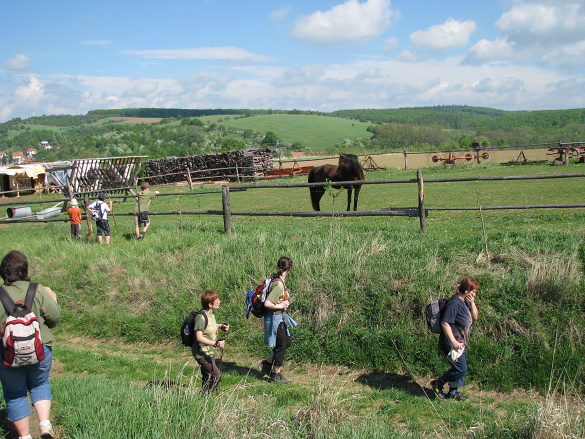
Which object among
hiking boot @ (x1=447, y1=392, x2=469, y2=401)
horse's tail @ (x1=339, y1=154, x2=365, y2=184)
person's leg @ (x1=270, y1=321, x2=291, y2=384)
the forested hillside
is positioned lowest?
hiking boot @ (x1=447, y1=392, x2=469, y2=401)

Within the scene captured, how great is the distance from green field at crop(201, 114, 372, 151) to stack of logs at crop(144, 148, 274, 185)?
153 ft

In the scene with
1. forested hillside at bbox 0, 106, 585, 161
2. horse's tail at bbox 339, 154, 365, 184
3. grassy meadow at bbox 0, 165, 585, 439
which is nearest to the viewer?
grassy meadow at bbox 0, 165, 585, 439

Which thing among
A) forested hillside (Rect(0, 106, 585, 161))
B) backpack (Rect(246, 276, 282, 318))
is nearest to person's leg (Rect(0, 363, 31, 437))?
backpack (Rect(246, 276, 282, 318))

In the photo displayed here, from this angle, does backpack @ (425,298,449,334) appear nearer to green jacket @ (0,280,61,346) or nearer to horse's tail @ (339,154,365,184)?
green jacket @ (0,280,61,346)

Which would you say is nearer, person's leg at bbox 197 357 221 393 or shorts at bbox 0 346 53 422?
shorts at bbox 0 346 53 422

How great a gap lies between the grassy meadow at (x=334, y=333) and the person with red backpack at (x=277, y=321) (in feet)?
0.83

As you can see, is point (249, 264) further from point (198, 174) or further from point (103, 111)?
point (103, 111)

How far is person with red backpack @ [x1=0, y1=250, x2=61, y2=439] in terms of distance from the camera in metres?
3.61

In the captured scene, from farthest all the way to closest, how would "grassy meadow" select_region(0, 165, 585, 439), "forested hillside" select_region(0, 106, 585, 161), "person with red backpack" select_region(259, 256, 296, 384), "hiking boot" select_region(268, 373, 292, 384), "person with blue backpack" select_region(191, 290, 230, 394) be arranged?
"forested hillside" select_region(0, 106, 585, 161), "hiking boot" select_region(268, 373, 292, 384), "person with red backpack" select_region(259, 256, 296, 384), "person with blue backpack" select_region(191, 290, 230, 394), "grassy meadow" select_region(0, 165, 585, 439)

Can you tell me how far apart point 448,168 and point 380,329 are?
2007cm

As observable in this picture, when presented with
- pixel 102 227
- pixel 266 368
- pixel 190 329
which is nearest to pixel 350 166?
pixel 102 227

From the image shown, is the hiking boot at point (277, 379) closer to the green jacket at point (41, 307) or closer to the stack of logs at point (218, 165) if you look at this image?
the green jacket at point (41, 307)

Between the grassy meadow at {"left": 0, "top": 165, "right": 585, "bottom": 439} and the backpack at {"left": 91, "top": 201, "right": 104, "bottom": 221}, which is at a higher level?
the backpack at {"left": 91, "top": 201, "right": 104, "bottom": 221}

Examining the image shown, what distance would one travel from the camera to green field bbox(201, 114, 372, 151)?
83.9m
